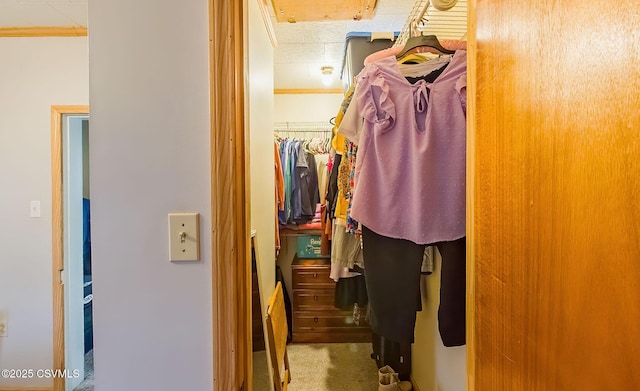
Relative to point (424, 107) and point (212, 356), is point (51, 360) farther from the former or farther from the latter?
point (424, 107)

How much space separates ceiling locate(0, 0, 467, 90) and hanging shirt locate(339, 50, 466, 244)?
0.57 m

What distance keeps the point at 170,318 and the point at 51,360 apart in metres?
2.06

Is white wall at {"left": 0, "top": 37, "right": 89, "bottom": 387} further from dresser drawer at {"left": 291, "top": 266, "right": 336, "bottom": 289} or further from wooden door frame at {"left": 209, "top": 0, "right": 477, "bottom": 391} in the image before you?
wooden door frame at {"left": 209, "top": 0, "right": 477, "bottom": 391}

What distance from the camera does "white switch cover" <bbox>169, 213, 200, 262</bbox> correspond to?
728mm

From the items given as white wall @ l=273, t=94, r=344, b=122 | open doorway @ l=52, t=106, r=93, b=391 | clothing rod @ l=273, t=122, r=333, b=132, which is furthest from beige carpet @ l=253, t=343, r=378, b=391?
white wall @ l=273, t=94, r=344, b=122

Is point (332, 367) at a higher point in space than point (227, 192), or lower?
lower

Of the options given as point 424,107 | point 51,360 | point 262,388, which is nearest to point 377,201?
point 424,107

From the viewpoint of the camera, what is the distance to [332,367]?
2.35m

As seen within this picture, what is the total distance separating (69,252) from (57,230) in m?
0.21

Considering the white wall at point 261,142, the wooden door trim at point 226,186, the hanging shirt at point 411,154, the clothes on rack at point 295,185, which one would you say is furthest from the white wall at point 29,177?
the hanging shirt at point 411,154

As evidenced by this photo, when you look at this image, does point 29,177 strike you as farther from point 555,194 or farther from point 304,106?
point 555,194

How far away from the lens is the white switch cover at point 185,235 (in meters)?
0.73

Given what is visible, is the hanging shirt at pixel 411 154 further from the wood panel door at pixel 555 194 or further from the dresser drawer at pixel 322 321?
the dresser drawer at pixel 322 321

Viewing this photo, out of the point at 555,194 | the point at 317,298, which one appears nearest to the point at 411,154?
the point at 555,194
